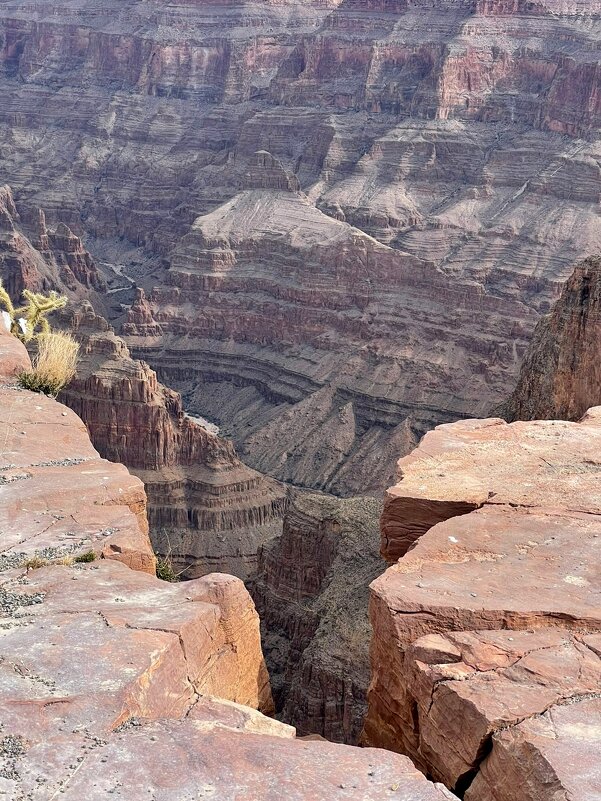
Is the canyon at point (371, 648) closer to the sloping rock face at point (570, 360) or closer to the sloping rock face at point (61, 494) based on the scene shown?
the sloping rock face at point (61, 494)

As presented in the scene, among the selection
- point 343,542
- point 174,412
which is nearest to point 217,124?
point 174,412

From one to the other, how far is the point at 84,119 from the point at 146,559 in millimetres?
147314

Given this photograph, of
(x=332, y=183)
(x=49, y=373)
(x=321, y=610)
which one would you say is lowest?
(x=332, y=183)

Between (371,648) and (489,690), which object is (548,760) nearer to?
(489,690)

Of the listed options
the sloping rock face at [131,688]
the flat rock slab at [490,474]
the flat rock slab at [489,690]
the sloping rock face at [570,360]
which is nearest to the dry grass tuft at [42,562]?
the sloping rock face at [131,688]

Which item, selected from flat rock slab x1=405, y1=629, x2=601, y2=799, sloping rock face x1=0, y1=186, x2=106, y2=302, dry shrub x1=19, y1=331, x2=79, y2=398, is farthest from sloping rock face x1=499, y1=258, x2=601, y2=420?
sloping rock face x1=0, y1=186, x2=106, y2=302

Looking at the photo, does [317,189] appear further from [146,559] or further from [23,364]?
[146,559]

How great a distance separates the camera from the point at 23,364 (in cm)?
2756

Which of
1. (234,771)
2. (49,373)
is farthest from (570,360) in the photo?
(234,771)

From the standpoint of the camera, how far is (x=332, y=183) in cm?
12188

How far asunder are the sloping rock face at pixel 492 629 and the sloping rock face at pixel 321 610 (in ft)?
44.8

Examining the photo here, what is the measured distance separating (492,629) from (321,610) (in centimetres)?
2310

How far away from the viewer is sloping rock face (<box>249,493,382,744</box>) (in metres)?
33.6

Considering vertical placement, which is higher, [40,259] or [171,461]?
[171,461]
